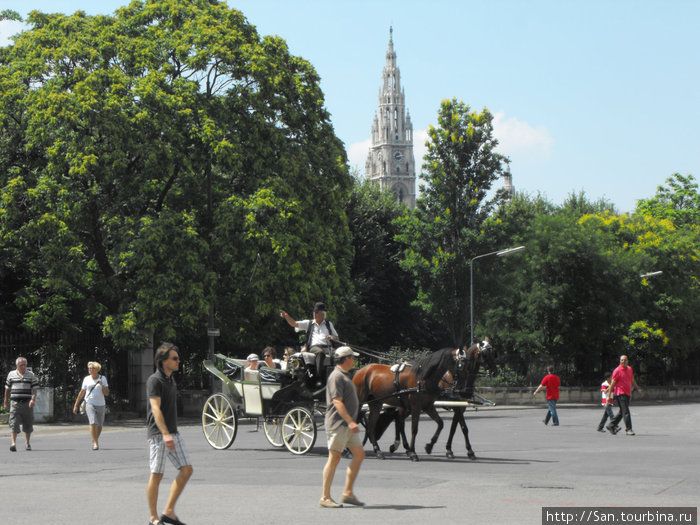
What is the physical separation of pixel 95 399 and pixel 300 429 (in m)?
5.29

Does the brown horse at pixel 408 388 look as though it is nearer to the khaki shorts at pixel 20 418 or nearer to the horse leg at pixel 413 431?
the horse leg at pixel 413 431

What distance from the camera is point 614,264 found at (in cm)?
5072

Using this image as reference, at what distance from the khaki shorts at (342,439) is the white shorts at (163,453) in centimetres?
202

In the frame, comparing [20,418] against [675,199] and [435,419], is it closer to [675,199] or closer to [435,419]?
[435,419]

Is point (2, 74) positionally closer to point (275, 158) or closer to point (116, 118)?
point (116, 118)

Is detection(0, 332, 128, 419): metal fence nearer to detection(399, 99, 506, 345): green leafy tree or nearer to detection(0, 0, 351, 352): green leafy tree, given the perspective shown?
detection(0, 0, 351, 352): green leafy tree

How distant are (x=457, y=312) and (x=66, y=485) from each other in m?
37.5

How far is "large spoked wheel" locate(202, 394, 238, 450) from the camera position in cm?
1905

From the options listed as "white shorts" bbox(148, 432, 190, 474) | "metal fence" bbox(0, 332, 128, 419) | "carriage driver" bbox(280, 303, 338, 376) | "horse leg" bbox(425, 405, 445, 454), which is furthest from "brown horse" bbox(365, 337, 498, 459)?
"metal fence" bbox(0, 332, 128, 419)

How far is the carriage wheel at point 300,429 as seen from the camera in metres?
17.9

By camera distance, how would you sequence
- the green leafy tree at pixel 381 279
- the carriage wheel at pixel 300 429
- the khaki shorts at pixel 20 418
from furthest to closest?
the green leafy tree at pixel 381 279 → the khaki shorts at pixel 20 418 → the carriage wheel at pixel 300 429

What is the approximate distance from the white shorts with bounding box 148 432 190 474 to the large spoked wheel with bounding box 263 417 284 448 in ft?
30.6

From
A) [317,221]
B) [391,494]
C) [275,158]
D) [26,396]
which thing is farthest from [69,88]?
[391,494]

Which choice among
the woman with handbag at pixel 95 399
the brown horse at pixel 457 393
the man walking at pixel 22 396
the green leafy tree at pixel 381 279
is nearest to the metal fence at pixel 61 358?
Answer: the woman with handbag at pixel 95 399
